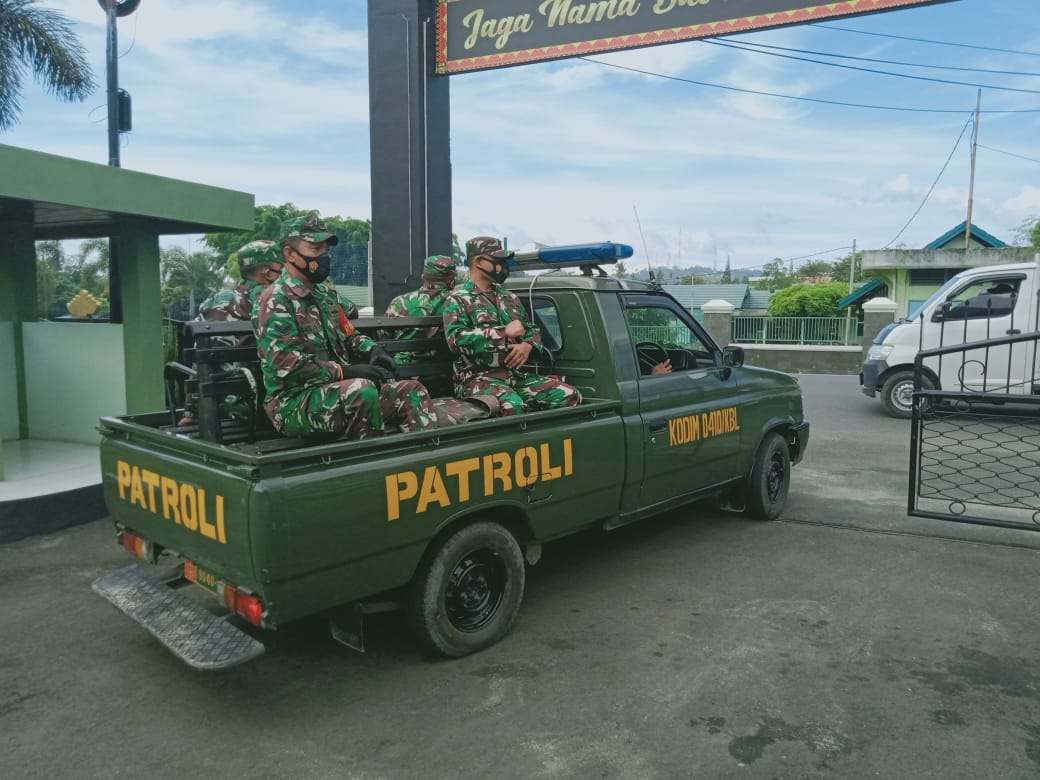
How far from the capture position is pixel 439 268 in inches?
216

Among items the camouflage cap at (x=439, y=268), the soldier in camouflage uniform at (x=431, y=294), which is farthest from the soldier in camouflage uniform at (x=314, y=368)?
the camouflage cap at (x=439, y=268)

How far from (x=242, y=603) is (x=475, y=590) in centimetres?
113

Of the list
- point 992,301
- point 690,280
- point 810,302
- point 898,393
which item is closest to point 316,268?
point 992,301

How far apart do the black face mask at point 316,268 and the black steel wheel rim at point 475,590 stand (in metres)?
1.51

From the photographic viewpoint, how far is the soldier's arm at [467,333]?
4.44 m

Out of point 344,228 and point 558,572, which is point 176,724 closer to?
point 558,572

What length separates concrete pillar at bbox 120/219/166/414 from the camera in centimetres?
705

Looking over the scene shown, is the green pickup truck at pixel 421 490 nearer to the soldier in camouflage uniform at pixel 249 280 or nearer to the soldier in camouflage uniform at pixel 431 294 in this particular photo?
the soldier in camouflage uniform at pixel 431 294

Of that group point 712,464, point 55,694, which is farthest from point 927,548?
point 55,694

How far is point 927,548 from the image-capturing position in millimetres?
5355

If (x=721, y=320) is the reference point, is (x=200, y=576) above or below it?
below

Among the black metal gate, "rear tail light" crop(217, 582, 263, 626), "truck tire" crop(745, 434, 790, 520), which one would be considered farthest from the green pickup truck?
the black metal gate

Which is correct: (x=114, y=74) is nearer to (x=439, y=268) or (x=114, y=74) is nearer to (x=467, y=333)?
(x=439, y=268)

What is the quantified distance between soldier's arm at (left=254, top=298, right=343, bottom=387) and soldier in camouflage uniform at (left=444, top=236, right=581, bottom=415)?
1.00 m
